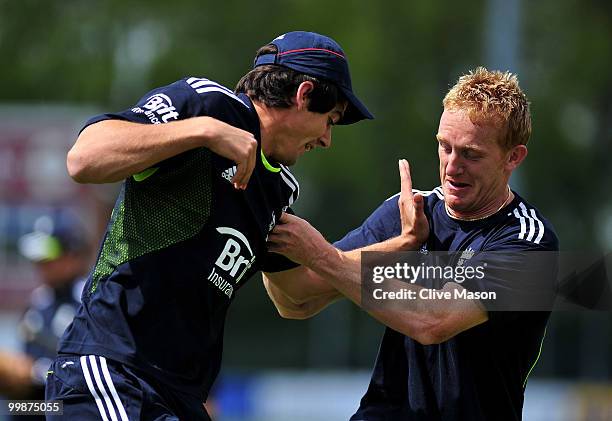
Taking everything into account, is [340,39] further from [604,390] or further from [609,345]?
[604,390]

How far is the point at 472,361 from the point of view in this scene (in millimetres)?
5605

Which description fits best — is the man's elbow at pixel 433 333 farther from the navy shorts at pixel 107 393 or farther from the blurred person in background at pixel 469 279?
the navy shorts at pixel 107 393

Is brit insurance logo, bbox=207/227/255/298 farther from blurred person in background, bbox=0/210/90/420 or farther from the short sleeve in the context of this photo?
blurred person in background, bbox=0/210/90/420

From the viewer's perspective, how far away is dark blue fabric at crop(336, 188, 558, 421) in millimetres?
5566

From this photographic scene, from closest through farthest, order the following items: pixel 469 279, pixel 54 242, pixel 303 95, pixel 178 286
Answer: pixel 178 286 → pixel 303 95 → pixel 469 279 → pixel 54 242

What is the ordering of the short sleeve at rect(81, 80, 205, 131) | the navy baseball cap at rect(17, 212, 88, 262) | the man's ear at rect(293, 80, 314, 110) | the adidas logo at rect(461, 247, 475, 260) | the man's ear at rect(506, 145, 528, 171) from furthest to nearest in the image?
the navy baseball cap at rect(17, 212, 88, 262) < the man's ear at rect(506, 145, 528, 171) < the adidas logo at rect(461, 247, 475, 260) < the man's ear at rect(293, 80, 314, 110) < the short sleeve at rect(81, 80, 205, 131)

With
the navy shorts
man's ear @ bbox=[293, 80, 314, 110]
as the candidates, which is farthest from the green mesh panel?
man's ear @ bbox=[293, 80, 314, 110]

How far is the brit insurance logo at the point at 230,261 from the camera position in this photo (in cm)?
521

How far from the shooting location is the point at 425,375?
5.67m

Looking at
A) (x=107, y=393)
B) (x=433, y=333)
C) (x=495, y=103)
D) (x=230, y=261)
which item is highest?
(x=495, y=103)

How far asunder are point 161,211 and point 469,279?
4.98ft

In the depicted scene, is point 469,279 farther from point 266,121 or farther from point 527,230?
point 266,121

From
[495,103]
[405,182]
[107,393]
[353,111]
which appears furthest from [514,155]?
[107,393]

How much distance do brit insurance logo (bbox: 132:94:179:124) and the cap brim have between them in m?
0.91
